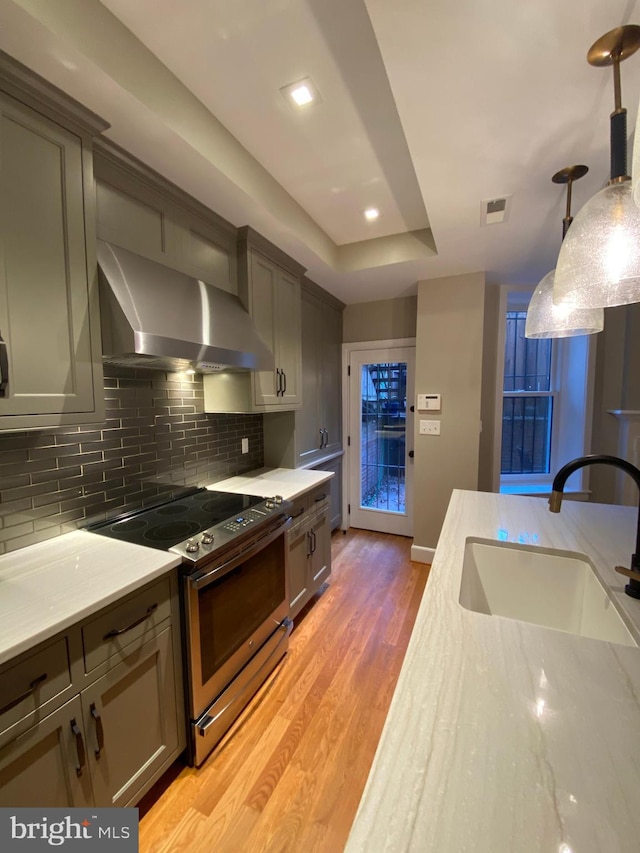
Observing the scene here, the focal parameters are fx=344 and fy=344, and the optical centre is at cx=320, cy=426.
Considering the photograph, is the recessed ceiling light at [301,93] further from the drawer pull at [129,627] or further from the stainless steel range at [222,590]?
the drawer pull at [129,627]

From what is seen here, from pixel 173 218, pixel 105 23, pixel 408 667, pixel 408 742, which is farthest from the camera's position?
pixel 173 218

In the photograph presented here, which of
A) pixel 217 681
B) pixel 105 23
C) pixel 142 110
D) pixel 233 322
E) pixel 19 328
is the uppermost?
pixel 105 23

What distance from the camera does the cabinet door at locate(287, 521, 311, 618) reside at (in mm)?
2117

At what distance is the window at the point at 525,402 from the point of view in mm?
3449

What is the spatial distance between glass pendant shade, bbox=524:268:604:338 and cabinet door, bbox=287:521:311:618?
1667mm

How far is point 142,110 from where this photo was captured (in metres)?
1.23

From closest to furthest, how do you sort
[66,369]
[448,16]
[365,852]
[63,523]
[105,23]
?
[365,852]
[448,16]
[105,23]
[66,369]
[63,523]

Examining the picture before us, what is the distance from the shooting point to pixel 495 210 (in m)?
1.90

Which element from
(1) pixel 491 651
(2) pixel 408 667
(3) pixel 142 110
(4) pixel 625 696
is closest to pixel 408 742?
(2) pixel 408 667

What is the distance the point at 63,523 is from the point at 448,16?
218 centimetres

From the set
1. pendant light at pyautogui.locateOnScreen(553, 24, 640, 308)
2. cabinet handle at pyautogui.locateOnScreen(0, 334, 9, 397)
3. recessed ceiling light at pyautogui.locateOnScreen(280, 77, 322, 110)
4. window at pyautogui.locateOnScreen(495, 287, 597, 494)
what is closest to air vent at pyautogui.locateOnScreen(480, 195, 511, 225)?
pendant light at pyautogui.locateOnScreen(553, 24, 640, 308)

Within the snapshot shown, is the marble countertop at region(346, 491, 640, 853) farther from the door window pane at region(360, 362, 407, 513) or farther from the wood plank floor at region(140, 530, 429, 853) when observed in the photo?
the door window pane at region(360, 362, 407, 513)

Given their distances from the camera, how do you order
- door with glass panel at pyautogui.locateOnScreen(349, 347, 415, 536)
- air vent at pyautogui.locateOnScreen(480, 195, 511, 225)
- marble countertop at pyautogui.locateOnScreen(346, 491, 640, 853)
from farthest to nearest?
1. door with glass panel at pyautogui.locateOnScreen(349, 347, 415, 536)
2. air vent at pyautogui.locateOnScreen(480, 195, 511, 225)
3. marble countertop at pyautogui.locateOnScreen(346, 491, 640, 853)

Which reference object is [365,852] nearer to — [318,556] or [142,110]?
Answer: [142,110]
